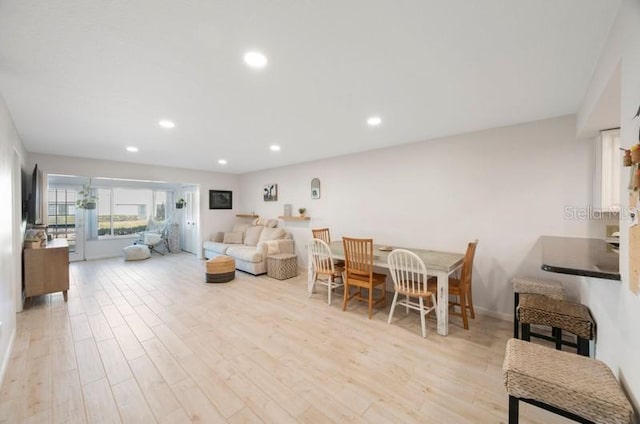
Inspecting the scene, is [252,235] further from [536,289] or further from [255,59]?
[536,289]

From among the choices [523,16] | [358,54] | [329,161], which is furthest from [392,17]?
[329,161]

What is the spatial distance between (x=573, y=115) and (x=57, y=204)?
1013 cm

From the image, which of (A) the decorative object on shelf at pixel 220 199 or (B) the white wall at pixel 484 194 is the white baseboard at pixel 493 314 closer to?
(B) the white wall at pixel 484 194

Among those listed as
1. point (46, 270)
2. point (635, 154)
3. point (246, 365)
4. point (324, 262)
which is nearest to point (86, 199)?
point (46, 270)

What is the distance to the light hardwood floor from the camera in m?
1.56

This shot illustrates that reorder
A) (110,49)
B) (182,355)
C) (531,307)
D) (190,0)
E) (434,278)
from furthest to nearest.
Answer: (434,278) → (182,355) → (531,307) → (110,49) → (190,0)

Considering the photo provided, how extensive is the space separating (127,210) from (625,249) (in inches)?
377

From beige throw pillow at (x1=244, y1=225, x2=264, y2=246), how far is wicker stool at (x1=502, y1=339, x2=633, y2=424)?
5211 mm

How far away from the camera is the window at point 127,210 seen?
22.4 feet

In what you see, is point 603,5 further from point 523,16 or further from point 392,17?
point 392,17

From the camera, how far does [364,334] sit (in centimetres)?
255

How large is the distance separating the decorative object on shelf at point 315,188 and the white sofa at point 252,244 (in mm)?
1134

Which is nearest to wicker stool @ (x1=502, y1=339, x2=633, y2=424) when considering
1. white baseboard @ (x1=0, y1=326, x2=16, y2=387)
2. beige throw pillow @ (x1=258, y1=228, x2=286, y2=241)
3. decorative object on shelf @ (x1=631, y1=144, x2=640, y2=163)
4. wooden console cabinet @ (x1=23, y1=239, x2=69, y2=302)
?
decorative object on shelf @ (x1=631, y1=144, x2=640, y2=163)

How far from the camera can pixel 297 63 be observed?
1.65 m
